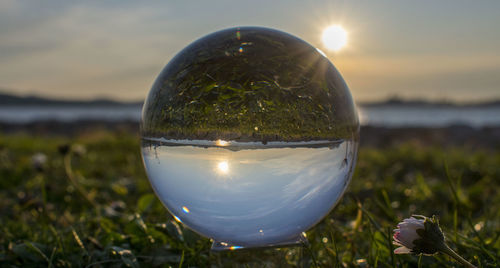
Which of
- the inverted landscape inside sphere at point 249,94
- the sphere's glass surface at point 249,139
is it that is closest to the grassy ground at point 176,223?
the sphere's glass surface at point 249,139

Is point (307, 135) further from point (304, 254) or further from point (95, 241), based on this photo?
point (95, 241)

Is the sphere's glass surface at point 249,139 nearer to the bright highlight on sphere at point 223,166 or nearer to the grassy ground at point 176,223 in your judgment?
the bright highlight on sphere at point 223,166

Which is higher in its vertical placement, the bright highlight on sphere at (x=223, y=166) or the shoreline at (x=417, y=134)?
the shoreline at (x=417, y=134)

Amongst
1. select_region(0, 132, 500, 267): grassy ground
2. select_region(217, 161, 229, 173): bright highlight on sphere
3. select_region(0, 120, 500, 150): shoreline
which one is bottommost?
select_region(0, 132, 500, 267): grassy ground

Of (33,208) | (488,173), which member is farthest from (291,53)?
(488,173)

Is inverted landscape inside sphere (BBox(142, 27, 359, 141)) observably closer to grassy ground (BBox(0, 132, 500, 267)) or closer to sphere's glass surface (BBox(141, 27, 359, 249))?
sphere's glass surface (BBox(141, 27, 359, 249))

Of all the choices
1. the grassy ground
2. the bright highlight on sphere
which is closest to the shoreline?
the grassy ground

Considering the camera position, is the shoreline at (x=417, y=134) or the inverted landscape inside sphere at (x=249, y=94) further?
the shoreline at (x=417, y=134)
